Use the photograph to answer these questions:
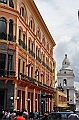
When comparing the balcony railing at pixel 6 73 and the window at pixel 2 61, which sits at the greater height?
the window at pixel 2 61

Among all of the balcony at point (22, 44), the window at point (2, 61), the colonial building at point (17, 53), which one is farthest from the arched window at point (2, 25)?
the balcony at point (22, 44)

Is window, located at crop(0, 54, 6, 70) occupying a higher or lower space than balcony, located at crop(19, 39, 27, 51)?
lower

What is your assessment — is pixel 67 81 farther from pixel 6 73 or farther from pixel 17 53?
pixel 6 73

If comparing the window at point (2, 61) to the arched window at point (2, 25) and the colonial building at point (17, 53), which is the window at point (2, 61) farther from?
the arched window at point (2, 25)

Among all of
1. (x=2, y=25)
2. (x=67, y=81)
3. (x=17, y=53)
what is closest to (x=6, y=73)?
(x=17, y=53)

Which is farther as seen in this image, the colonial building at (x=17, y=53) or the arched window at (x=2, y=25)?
the arched window at (x=2, y=25)

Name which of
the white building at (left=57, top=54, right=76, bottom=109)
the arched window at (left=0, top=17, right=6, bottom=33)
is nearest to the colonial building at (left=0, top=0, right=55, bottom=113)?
the arched window at (left=0, top=17, right=6, bottom=33)

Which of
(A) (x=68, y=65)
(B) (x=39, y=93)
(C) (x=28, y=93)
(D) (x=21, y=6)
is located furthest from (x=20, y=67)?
(A) (x=68, y=65)

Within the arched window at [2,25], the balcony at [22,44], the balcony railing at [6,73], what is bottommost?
the balcony railing at [6,73]

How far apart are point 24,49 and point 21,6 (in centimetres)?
603

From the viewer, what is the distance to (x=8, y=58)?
32094 mm

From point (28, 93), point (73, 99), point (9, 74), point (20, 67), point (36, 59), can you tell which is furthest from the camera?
point (73, 99)

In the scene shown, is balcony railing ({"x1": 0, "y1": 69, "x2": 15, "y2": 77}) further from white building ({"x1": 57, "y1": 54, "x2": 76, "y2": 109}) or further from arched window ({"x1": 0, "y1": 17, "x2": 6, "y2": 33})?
white building ({"x1": 57, "y1": 54, "x2": 76, "y2": 109})

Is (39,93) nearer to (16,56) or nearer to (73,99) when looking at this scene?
(16,56)
